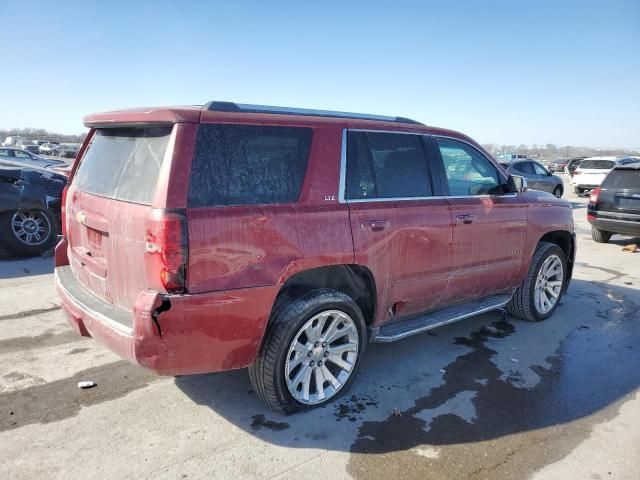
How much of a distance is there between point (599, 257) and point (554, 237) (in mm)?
4356

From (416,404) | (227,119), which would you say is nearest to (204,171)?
(227,119)

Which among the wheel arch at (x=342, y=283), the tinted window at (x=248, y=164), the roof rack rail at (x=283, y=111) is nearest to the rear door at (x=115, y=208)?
the tinted window at (x=248, y=164)

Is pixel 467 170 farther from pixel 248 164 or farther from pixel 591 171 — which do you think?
pixel 591 171

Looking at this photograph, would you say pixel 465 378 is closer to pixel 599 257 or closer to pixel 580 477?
pixel 580 477

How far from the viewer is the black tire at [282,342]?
10.0 ft

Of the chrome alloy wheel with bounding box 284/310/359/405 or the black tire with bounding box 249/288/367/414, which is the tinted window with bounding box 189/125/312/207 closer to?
the black tire with bounding box 249/288/367/414

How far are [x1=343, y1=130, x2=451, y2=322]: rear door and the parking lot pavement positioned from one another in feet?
2.31

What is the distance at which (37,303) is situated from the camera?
210 inches

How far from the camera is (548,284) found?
214 inches

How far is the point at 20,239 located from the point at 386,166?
6458 mm

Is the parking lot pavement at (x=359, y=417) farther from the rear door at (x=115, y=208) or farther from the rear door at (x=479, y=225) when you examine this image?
the rear door at (x=115, y=208)

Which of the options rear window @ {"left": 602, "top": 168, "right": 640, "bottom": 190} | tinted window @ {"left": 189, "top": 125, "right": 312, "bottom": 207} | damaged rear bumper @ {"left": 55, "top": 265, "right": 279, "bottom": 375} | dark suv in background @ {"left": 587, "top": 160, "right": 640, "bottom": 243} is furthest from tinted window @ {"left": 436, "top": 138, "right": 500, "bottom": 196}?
rear window @ {"left": 602, "top": 168, "right": 640, "bottom": 190}

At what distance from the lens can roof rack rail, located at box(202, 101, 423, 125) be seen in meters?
2.96

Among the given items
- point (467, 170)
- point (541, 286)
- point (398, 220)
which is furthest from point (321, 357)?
point (541, 286)
